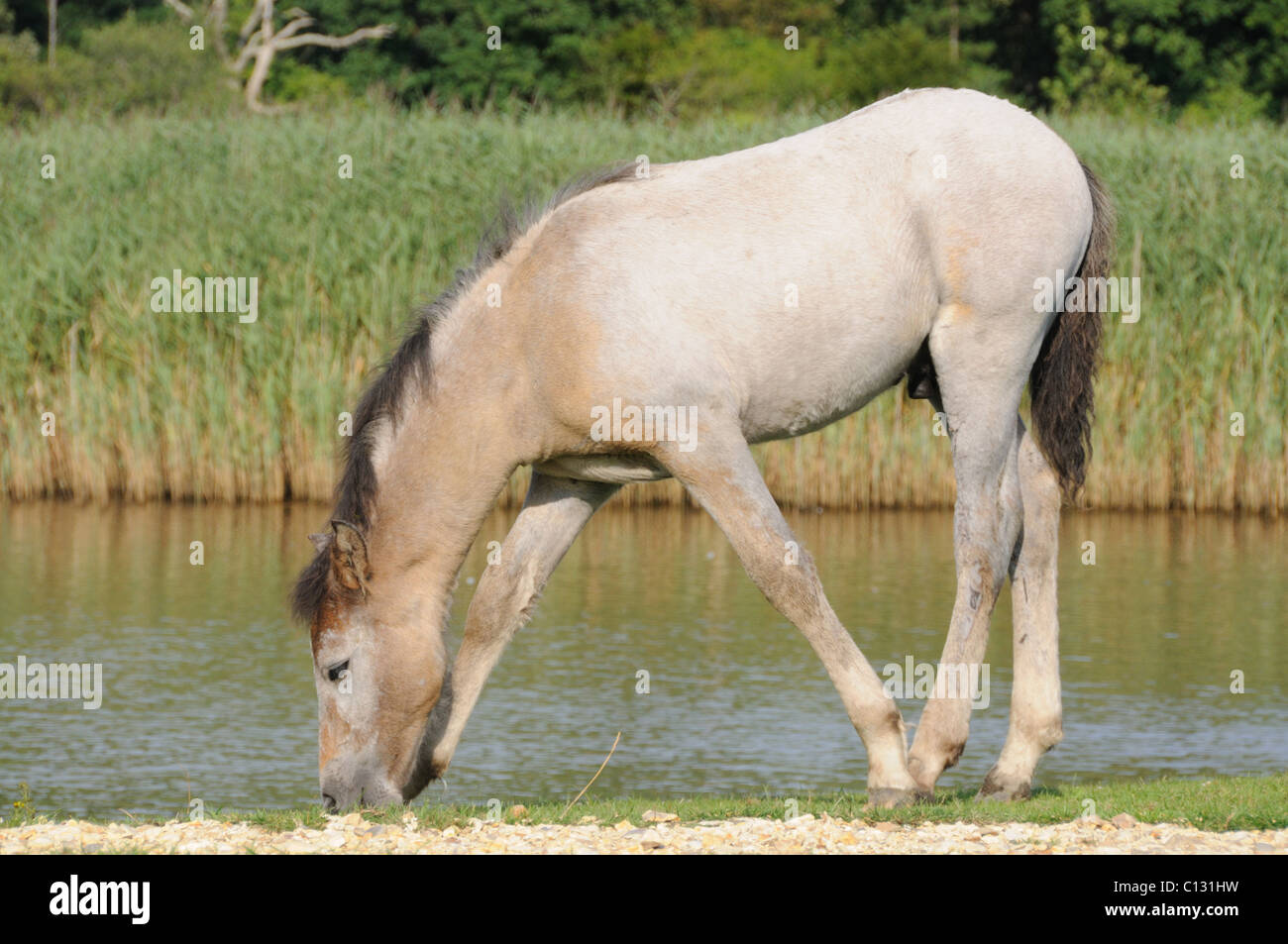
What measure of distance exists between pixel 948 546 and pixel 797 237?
913cm

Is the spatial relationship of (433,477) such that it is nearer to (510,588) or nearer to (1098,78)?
(510,588)

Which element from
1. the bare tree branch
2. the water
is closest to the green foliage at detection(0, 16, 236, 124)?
the bare tree branch

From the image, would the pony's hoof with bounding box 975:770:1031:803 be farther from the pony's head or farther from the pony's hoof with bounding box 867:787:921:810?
the pony's head

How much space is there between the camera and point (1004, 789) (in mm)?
6887

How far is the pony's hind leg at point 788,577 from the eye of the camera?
6.14 m

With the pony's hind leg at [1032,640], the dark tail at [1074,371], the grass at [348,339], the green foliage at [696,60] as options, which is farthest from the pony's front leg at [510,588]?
the green foliage at [696,60]

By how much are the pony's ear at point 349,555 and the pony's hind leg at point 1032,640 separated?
2510 mm

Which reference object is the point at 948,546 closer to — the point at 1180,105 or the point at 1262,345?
the point at 1262,345

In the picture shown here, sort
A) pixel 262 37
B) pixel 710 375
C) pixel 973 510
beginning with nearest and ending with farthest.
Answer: pixel 710 375
pixel 973 510
pixel 262 37

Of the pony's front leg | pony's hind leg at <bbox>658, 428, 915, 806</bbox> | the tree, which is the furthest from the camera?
the tree

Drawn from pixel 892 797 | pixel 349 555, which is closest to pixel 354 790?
pixel 349 555

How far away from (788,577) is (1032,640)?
134 cm

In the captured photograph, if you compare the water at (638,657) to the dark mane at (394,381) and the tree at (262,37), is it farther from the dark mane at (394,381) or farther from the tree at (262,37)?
the tree at (262,37)

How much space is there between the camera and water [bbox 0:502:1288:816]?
8.56 metres
